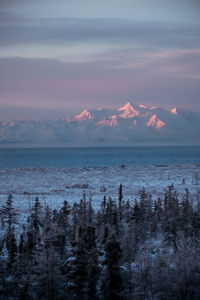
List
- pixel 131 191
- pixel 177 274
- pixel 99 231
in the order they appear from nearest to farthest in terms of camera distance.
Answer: pixel 177 274
pixel 99 231
pixel 131 191

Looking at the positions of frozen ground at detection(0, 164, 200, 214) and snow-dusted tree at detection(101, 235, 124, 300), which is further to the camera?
frozen ground at detection(0, 164, 200, 214)

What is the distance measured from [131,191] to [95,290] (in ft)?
111

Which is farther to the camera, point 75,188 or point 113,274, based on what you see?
point 75,188

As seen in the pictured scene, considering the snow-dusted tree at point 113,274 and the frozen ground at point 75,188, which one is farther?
the frozen ground at point 75,188

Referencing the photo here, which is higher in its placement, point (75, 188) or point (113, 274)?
point (75, 188)

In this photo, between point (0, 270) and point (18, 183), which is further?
point (18, 183)

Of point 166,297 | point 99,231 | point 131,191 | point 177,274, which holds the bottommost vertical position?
point 166,297

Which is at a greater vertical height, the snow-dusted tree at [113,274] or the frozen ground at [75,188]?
the frozen ground at [75,188]

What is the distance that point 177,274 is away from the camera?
58.3 ft

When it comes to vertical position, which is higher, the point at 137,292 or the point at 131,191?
the point at 131,191

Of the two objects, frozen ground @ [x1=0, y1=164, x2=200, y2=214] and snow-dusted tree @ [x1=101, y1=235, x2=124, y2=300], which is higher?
frozen ground @ [x1=0, y1=164, x2=200, y2=214]

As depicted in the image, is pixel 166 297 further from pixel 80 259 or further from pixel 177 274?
pixel 80 259

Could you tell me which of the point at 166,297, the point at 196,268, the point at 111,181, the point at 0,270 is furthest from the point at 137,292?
the point at 111,181

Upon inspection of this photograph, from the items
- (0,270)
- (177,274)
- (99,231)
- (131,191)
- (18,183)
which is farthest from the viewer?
(18,183)
